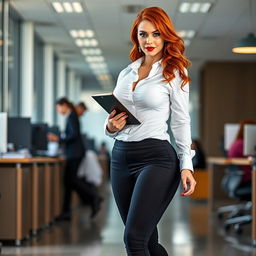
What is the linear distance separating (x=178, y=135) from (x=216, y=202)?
9265 millimetres

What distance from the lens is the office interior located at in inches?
246

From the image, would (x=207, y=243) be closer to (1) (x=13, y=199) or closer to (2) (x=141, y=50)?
(1) (x=13, y=199)

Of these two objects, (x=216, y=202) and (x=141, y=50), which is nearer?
(x=141, y=50)

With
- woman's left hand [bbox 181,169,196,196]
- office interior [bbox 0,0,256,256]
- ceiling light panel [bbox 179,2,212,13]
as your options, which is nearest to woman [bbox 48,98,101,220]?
office interior [bbox 0,0,256,256]

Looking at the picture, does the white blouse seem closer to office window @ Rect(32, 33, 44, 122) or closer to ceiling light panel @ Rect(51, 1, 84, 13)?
ceiling light panel @ Rect(51, 1, 84, 13)

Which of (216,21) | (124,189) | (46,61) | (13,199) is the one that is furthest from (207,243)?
(46,61)

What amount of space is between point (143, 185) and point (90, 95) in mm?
3309

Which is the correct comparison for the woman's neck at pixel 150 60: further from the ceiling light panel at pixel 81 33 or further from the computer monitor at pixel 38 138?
the ceiling light panel at pixel 81 33

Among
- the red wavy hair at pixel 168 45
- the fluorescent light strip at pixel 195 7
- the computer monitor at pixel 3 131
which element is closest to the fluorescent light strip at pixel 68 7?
the fluorescent light strip at pixel 195 7

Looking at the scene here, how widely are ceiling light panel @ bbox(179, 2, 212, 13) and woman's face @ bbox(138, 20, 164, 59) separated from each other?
637 cm

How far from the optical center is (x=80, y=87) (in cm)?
2138

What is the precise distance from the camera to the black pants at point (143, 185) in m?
2.91

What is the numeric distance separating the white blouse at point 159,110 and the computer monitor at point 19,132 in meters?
4.64

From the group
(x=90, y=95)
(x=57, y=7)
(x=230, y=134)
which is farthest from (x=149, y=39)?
(x=57, y=7)
